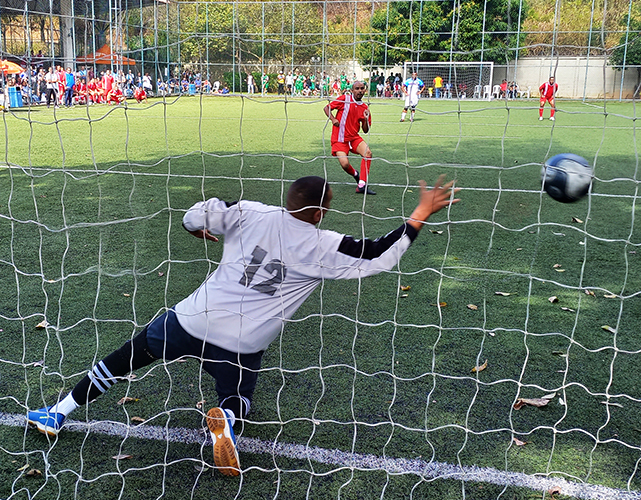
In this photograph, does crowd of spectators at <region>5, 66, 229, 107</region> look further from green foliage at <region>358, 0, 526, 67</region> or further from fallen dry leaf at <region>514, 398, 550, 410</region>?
fallen dry leaf at <region>514, 398, 550, 410</region>

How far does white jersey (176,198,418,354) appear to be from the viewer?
281cm

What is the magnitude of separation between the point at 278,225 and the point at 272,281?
0.25 metres

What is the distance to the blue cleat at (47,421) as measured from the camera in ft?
9.97

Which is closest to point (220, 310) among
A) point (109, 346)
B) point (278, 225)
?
point (278, 225)

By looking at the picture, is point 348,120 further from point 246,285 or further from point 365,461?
point 365,461

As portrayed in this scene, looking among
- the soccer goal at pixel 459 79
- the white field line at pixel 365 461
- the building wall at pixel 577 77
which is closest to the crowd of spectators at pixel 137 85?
the soccer goal at pixel 459 79

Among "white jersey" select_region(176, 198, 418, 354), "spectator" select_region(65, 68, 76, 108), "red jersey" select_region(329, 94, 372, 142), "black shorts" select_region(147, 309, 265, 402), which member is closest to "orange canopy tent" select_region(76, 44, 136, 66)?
"spectator" select_region(65, 68, 76, 108)

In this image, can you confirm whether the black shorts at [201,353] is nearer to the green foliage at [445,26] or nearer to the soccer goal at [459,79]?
the green foliage at [445,26]

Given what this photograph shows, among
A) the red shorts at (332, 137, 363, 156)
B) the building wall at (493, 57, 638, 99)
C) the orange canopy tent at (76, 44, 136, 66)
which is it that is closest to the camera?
the orange canopy tent at (76, 44, 136, 66)

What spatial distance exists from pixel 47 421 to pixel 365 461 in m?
1.51

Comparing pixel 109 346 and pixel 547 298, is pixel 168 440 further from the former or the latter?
pixel 547 298

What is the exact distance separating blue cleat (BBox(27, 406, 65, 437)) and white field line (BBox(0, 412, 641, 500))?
12cm

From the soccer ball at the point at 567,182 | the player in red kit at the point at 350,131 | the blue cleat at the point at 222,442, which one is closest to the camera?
the blue cleat at the point at 222,442

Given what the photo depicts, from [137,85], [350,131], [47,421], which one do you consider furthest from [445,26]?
[47,421]
